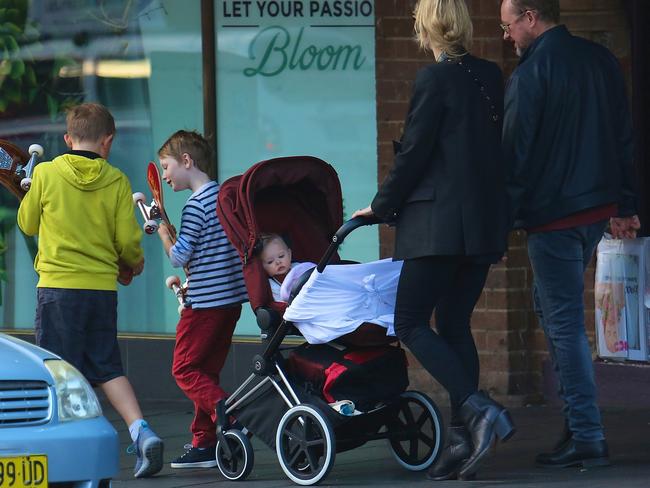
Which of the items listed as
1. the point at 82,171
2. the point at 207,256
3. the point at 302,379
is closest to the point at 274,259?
the point at 207,256

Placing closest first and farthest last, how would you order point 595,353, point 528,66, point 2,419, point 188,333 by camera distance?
point 2,419 < point 528,66 < point 188,333 < point 595,353

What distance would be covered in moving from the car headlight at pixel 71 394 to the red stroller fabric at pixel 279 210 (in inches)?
44.3

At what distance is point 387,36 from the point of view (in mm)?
10180

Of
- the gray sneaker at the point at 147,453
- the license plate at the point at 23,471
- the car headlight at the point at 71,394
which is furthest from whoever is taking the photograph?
the gray sneaker at the point at 147,453

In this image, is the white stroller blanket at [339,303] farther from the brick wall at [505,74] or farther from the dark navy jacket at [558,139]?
the brick wall at [505,74]

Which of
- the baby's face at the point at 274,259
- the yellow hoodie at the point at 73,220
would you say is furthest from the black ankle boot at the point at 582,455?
the yellow hoodie at the point at 73,220

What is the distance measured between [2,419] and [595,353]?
174 inches

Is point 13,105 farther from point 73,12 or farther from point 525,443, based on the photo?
point 525,443

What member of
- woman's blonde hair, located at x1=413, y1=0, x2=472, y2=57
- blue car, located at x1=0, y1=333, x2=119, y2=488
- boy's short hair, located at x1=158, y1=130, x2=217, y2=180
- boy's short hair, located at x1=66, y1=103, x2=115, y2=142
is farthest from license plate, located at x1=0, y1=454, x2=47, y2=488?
woman's blonde hair, located at x1=413, y1=0, x2=472, y2=57

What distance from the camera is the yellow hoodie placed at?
7898mm

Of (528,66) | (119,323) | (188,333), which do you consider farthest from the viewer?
(119,323)

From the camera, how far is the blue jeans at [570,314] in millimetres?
7535

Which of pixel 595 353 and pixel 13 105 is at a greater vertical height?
pixel 13 105

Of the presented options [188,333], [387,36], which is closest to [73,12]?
[387,36]
